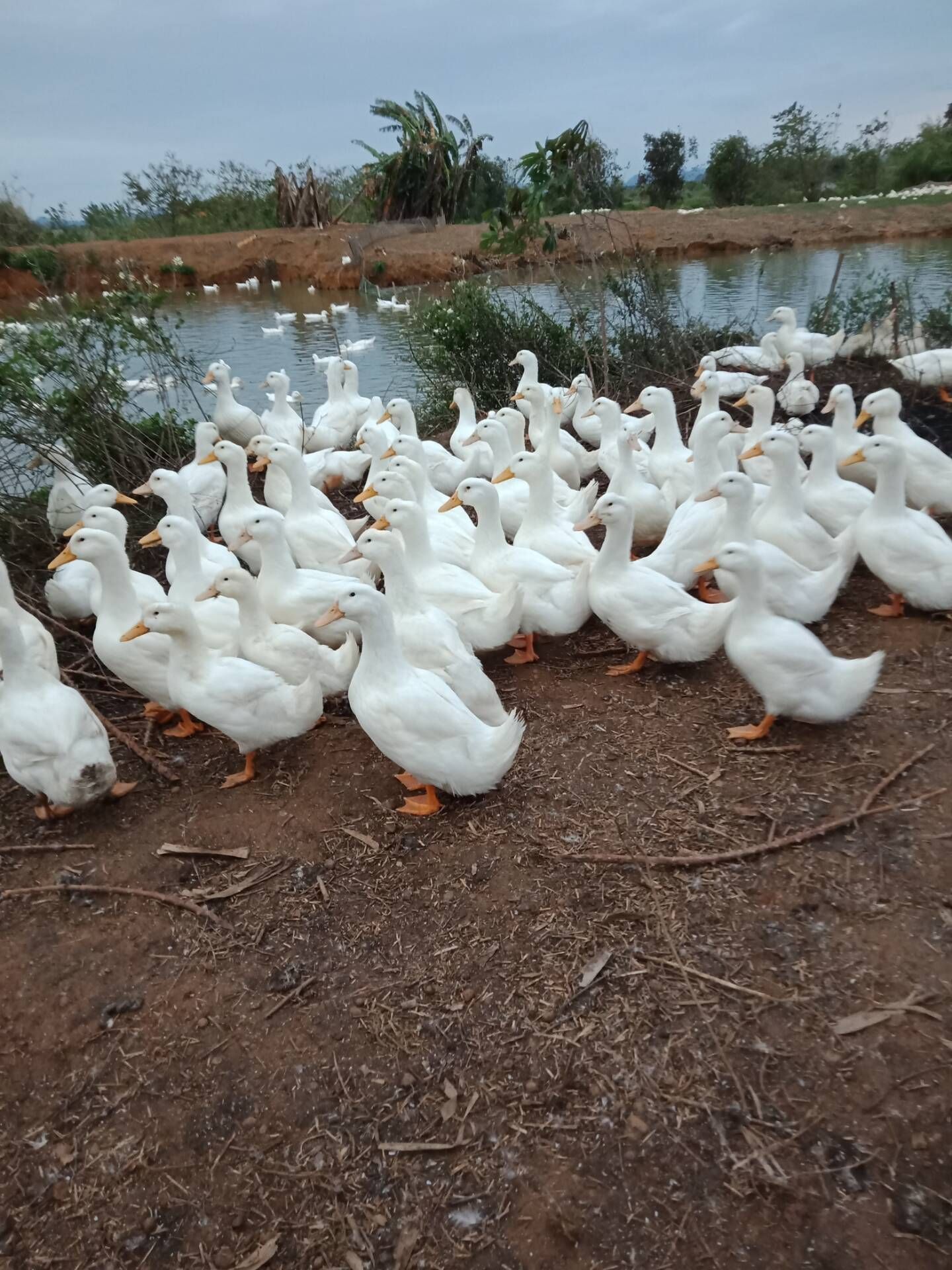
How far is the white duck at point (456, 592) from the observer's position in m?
4.48

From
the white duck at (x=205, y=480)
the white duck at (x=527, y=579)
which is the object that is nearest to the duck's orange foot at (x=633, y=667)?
the white duck at (x=527, y=579)

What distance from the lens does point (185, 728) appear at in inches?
180

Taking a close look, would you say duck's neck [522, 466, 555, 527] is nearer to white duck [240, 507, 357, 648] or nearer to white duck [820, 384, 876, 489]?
white duck [240, 507, 357, 648]

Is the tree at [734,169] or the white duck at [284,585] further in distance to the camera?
the tree at [734,169]

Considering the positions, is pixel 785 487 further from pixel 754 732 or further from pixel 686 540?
pixel 754 732

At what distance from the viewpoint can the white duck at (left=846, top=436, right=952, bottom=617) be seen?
4555 mm

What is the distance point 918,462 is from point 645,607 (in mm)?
2703

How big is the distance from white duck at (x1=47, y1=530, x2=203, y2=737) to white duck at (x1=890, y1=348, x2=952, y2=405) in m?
7.34

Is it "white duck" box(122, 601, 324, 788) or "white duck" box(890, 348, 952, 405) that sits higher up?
"white duck" box(890, 348, 952, 405)

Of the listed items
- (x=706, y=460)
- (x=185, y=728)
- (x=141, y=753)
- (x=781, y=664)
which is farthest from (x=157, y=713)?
(x=706, y=460)

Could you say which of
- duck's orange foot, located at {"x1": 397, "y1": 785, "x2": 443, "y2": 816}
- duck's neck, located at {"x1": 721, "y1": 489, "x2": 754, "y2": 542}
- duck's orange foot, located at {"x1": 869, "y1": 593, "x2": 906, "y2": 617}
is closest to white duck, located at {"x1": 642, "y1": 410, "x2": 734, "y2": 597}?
duck's neck, located at {"x1": 721, "y1": 489, "x2": 754, "y2": 542}

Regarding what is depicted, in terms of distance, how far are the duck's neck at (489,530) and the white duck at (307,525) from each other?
1.05 meters

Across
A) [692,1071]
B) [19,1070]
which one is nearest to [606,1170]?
[692,1071]

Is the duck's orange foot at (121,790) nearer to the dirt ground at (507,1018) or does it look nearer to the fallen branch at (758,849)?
the dirt ground at (507,1018)
